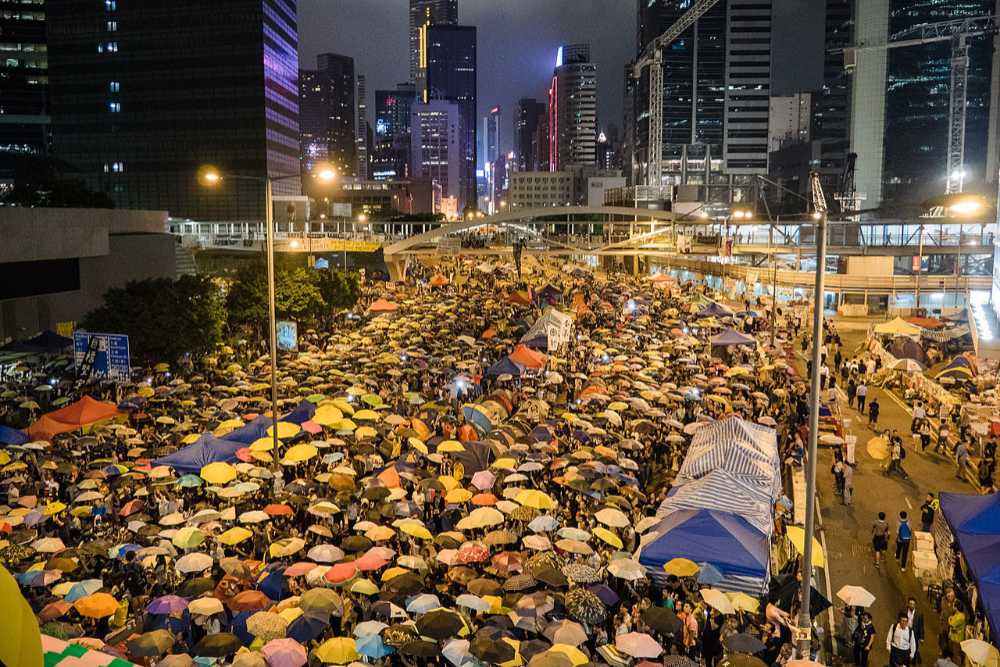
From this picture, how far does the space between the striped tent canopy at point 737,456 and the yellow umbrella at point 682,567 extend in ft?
9.62

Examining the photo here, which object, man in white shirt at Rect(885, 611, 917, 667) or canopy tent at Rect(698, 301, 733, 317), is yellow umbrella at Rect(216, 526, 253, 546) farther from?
canopy tent at Rect(698, 301, 733, 317)

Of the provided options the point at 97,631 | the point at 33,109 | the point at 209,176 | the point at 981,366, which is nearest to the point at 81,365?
the point at 209,176

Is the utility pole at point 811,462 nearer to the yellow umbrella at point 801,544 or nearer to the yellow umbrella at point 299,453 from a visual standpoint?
the yellow umbrella at point 801,544

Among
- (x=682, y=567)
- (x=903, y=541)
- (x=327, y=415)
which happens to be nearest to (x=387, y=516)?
(x=682, y=567)

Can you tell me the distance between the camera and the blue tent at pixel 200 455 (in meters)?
17.3

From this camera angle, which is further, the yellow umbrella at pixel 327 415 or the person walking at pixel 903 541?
the yellow umbrella at pixel 327 415

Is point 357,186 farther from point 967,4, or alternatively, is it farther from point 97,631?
point 97,631

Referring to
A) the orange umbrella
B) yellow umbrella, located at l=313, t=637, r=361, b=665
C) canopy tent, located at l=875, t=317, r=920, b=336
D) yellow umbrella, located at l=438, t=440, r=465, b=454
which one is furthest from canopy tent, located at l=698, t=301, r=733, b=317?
the orange umbrella

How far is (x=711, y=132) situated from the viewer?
182625 millimetres

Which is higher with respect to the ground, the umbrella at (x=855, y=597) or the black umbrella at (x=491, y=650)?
the black umbrella at (x=491, y=650)

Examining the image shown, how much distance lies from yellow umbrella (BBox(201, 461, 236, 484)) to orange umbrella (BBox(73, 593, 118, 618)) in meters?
4.52

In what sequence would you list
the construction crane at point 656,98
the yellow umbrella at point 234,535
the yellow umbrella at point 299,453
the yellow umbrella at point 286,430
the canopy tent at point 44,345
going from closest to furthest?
the yellow umbrella at point 234,535, the yellow umbrella at point 299,453, the yellow umbrella at point 286,430, the canopy tent at point 44,345, the construction crane at point 656,98

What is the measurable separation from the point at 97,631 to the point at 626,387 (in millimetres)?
17489

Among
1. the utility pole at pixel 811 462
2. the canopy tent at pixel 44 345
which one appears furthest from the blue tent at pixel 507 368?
the utility pole at pixel 811 462
